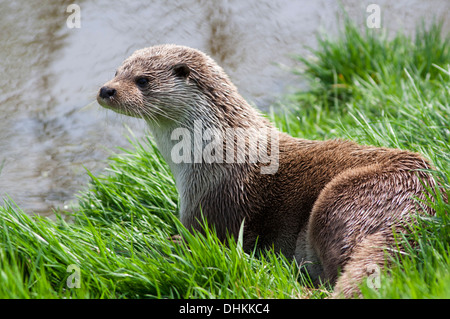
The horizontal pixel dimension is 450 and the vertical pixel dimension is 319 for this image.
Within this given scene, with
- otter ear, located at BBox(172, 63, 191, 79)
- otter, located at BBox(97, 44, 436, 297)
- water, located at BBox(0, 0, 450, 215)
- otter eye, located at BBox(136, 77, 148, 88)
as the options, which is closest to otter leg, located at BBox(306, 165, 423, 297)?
otter, located at BBox(97, 44, 436, 297)

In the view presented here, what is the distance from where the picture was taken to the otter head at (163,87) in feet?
12.0

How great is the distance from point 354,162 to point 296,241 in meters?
0.55

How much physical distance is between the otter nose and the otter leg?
1.34 metres

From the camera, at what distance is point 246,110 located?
12.6ft

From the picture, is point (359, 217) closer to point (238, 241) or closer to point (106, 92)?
point (238, 241)

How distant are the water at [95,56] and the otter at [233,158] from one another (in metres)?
1.73

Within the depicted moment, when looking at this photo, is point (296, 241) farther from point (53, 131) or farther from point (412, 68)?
point (53, 131)

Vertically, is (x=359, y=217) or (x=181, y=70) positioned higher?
(x=181, y=70)

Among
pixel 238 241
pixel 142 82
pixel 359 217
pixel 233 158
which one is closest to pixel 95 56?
pixel 142 82

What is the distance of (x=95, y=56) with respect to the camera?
714 cm

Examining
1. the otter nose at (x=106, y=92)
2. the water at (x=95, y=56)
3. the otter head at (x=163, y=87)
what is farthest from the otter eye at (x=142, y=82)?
the water at (x=95, y=56)

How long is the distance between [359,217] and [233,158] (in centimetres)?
Result: 93

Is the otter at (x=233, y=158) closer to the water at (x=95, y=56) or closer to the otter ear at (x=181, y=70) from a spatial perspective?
the otter ear at (x=181, y=70)

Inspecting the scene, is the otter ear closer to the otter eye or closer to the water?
the otter eye
